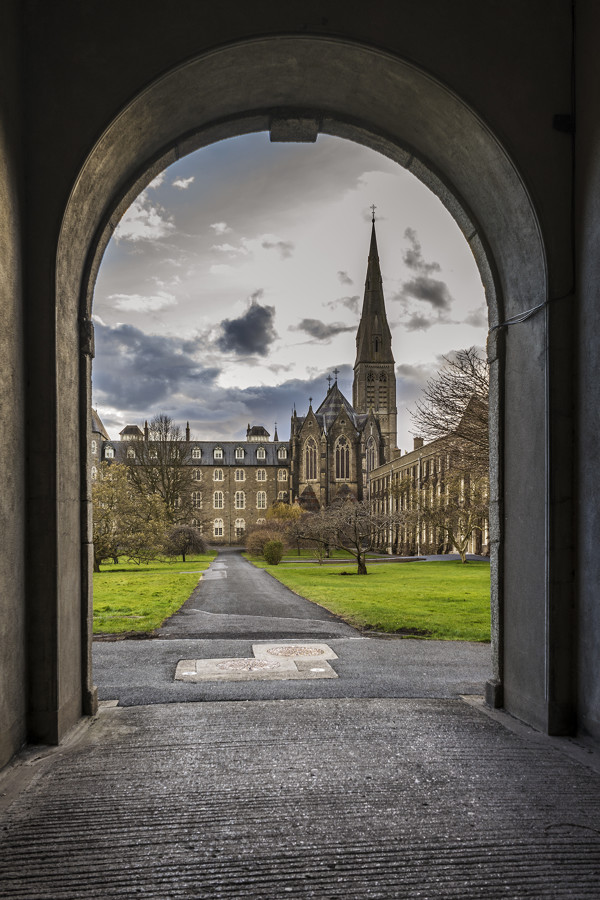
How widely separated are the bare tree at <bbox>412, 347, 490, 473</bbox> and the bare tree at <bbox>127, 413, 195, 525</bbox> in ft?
79.9

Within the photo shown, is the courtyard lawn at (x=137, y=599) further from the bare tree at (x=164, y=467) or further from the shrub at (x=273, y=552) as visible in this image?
the bare tree at (x=164, y=467)

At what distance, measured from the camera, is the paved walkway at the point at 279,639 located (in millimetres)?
5973

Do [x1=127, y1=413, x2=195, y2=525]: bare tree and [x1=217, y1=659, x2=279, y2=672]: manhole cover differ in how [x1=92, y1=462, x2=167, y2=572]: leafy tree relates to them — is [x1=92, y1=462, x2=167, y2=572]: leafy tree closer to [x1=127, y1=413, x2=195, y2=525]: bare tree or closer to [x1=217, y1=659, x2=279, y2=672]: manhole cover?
[x1=127, y1=413, x2=195, y2=525]: bare tree

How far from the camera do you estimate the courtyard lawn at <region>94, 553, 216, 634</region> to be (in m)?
11.4

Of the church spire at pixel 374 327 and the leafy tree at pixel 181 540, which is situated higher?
the church spire at pixel 374 327

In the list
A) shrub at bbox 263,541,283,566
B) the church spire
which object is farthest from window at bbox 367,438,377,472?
shrub at bbox 263,541,283,566

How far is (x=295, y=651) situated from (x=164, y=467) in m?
35.4

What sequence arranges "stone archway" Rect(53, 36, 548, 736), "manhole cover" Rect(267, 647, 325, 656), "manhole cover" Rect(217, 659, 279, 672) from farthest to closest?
1. "manhole cover" Rect(267, 647, 325, 656)
2. "manhole cover" Rect(217, 659, 279, 672)
3. "stone archway" Rect(53, 36, 548, 736)

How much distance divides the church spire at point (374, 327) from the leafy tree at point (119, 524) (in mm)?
60115

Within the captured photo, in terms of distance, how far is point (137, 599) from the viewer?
52.7 feet

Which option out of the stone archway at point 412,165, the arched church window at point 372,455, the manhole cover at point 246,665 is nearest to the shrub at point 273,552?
the manhole cover at point 246,665

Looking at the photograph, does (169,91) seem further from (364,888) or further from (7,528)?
(364,888)

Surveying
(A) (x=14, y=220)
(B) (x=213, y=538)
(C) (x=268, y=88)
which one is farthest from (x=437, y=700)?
(B) (x=213, y=538)

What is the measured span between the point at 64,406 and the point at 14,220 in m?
1.31
